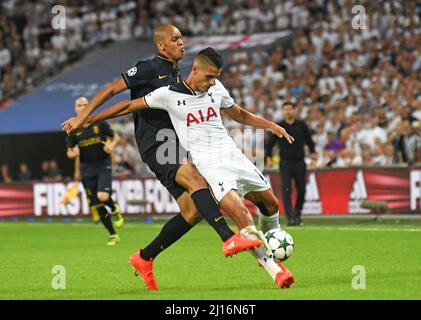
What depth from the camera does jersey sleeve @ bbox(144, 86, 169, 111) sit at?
34.0 ft

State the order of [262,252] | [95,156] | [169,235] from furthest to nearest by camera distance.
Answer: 1. [95,156]
2. [169,235]
3. [262,252]

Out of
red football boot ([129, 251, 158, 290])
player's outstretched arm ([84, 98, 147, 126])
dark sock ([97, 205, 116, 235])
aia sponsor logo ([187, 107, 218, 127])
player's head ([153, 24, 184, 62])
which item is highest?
player's head ([153, 24, 184, 62])

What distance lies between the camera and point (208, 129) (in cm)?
1042

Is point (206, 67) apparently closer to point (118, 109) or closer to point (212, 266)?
point (118, 109)

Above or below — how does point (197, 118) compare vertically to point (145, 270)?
above

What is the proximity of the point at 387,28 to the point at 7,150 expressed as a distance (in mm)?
11858

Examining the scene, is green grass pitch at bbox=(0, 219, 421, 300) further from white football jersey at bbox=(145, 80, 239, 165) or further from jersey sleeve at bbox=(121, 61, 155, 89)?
jersey sleeve at bbox=(121, 61, 155, 89)

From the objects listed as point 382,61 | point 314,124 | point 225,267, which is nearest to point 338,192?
point 314,124

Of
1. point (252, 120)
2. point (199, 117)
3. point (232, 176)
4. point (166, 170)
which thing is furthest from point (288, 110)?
point (232, 176)

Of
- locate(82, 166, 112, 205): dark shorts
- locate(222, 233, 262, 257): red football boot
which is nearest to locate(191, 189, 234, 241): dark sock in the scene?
locate(222, 233, 262, 257): red football boot

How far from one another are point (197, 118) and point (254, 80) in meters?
18.5

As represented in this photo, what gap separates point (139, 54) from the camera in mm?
34406

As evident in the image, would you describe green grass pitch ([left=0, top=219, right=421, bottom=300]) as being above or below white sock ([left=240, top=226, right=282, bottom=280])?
below

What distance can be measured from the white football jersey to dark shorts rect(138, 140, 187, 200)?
0.86 feet
